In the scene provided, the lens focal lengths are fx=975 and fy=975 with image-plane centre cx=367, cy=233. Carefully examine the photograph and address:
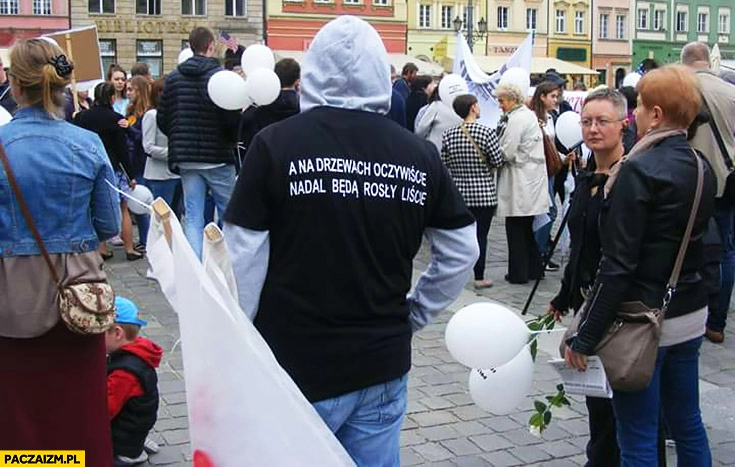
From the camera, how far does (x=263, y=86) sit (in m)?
8.55

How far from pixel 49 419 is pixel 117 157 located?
19.3 ft

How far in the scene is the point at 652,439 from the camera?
11.7 feet

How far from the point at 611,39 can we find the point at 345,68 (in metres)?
59.5

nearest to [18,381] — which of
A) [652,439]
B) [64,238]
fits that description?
[64,238]

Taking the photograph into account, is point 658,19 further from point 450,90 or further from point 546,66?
point 450,90

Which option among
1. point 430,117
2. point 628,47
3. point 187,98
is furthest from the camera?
point 628,47

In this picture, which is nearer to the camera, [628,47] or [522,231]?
[522,231]

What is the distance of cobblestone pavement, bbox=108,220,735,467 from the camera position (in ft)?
15.3

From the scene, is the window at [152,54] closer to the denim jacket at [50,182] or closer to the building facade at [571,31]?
the building facade at [571,31]

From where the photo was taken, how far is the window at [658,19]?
61188 millimetres

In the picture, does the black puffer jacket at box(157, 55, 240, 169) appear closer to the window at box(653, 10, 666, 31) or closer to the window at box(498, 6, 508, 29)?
the window at box(498, 6, 508, 29)

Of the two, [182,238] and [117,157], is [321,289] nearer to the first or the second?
[182,238]

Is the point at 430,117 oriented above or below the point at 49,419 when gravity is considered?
above

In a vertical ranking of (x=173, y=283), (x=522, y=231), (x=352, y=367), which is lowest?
(x=522, y=231)
